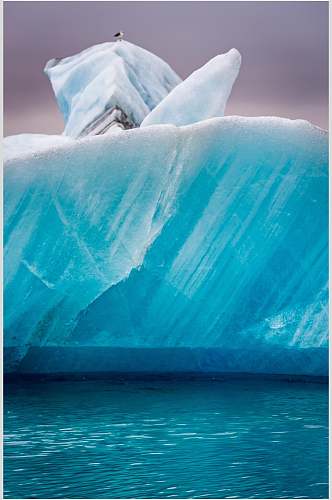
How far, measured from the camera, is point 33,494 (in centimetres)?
474

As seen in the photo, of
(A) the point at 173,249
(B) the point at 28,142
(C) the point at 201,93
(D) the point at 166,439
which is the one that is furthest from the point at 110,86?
(D) the point at 166,439

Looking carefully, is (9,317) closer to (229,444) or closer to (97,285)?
(97,285)

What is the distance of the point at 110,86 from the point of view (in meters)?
9.88

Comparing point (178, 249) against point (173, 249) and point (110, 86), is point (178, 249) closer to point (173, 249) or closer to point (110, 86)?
point (173, 249)

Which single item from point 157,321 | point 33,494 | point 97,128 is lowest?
point 33,494

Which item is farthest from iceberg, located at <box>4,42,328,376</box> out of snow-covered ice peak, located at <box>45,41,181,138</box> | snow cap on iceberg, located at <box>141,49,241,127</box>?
snow-covered ice peak, located at <box>45,41,181,138</box>

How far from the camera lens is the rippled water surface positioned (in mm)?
4902

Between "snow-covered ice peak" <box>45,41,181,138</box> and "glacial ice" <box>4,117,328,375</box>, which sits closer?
"glacial ice" <box>4,117,328,375</box>

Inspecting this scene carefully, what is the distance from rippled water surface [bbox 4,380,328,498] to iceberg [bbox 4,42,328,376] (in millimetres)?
311

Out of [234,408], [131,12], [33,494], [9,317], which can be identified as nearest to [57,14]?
[131,12]

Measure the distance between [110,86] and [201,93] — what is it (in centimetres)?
157

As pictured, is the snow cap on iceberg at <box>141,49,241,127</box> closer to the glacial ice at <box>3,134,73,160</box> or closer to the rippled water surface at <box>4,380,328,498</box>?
the glacial ice at <box>3,134,73,160</box>

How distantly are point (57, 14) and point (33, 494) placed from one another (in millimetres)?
3873

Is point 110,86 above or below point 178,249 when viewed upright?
above
